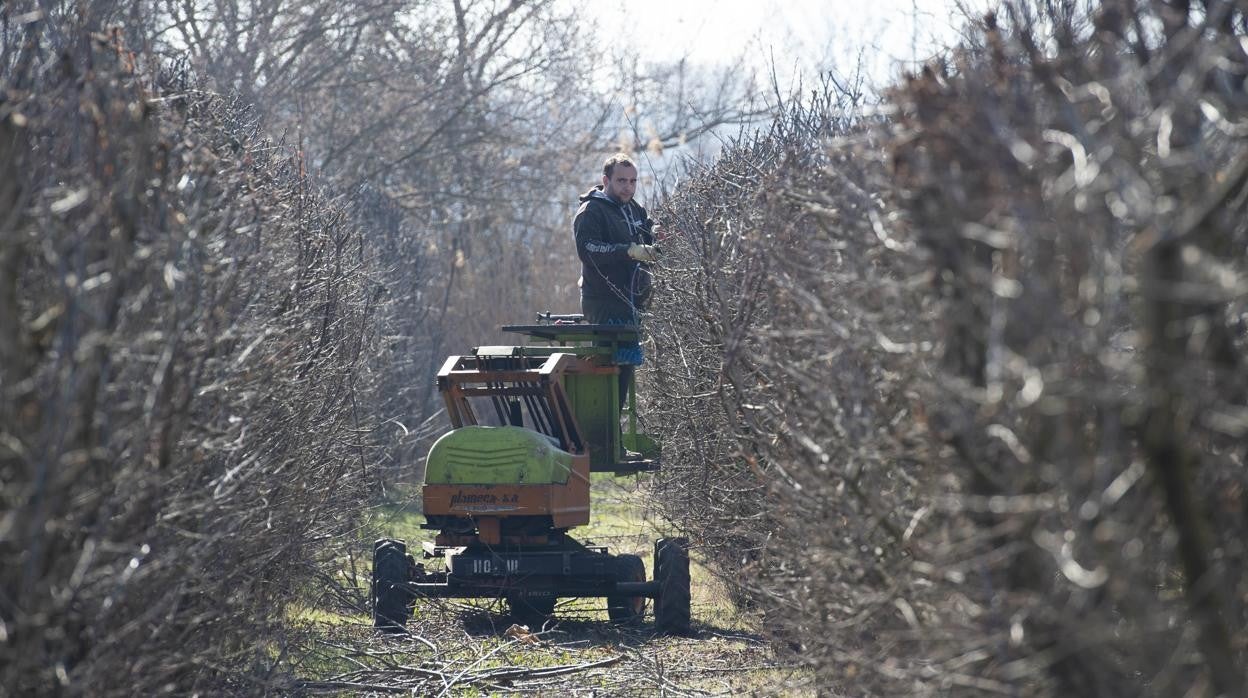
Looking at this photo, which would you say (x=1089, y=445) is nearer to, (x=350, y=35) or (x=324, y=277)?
(x=324, y=277)

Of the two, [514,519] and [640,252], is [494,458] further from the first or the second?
[640,252]

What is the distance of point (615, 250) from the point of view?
35.8ft

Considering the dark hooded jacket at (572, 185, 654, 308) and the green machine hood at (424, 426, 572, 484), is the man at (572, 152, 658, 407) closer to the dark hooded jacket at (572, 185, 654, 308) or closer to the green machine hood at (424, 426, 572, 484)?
the dark hooded jacket at (572, 185, 654, 308)

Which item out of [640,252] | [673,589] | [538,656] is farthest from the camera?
[640,252]

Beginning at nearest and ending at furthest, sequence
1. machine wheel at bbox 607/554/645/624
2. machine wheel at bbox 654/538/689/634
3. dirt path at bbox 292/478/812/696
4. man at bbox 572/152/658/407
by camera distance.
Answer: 1. dirt path at bbox 292/478/812/696
2. machine wheel at bbox 654/538/689/634
3. machine wheel at bbox 607/554/645/624
4. man at bbox 572/152/658/407

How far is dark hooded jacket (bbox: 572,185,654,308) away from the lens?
11.0 m

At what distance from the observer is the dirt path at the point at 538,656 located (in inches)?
312

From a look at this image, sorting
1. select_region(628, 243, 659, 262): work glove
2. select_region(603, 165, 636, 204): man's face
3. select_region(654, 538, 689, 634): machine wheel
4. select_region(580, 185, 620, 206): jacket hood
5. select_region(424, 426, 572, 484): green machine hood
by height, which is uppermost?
select_region(603, 165, 636, 204): man's face

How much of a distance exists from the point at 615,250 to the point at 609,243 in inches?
9.1

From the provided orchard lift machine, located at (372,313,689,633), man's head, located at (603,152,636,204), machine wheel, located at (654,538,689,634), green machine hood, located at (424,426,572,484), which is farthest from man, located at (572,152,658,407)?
machine wheel, located at (654,538,689,634)

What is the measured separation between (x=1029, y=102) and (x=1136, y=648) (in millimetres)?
1274

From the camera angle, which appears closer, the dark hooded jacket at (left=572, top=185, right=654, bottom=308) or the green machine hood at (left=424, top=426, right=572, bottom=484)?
the green machine hood at (left=424, top=426, right=572, bottom=484)

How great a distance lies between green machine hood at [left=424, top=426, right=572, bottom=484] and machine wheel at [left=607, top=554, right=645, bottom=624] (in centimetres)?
64

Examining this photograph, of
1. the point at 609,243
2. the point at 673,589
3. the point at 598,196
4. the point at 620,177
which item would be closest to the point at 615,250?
the point at 609,243
